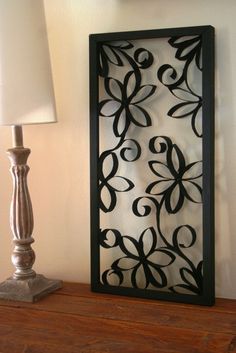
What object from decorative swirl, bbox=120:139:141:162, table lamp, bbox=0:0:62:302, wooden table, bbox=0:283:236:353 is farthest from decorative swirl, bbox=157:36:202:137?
wooden table, bbox=0:283:236:353

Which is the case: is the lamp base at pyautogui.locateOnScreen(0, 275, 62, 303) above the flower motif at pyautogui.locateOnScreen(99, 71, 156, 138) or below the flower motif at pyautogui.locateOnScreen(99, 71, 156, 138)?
below

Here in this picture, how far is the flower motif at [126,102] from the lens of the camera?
1.31m

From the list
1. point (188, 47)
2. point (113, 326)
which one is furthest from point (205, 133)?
point (113, 326)

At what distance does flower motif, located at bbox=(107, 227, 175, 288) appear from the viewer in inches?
52.6

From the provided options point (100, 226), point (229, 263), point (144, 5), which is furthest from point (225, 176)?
point (144, 5)

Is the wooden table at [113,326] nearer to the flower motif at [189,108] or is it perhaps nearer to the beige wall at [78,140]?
the beige wall at [78,140]

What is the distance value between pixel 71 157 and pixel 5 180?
9.4 inches

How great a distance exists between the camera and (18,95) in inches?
47.8

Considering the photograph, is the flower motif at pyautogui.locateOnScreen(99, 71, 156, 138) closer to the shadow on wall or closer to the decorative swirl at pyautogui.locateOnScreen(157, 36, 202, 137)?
the decorative swirl at pyautogui.locateOnScreen(157, 36, 202, 137)

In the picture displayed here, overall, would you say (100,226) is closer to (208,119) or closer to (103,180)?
(103,180)

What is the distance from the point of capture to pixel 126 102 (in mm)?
1322

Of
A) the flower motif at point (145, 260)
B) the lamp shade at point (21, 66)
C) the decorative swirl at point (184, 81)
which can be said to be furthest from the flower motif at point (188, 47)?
the flower motif at point (145, 260)

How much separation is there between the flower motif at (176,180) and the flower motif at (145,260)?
0.33 ft

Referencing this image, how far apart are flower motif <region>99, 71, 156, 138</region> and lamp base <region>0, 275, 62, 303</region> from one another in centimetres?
44
